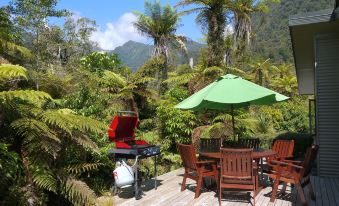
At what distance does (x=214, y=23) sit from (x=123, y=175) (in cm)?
999

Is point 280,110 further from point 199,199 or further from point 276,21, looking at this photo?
point 276,21

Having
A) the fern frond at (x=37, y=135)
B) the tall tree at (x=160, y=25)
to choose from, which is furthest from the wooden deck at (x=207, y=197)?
the tall tree at (x=160, y=25)

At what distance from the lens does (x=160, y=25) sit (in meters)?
22.0

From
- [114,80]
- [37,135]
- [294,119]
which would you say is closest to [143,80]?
[114,80]

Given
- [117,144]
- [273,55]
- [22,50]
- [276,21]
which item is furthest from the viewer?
[276,21]

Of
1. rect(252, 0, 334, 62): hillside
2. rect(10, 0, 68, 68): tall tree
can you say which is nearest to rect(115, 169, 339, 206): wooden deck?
rect(10, 0, 68, 68): tall tree

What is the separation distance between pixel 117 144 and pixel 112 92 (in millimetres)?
7226

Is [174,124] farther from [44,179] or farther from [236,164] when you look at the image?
[44,179]

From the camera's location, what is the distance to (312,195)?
5.96 meters

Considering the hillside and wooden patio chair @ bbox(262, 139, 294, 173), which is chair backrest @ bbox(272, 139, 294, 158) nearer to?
wooden patio chair @ bbox(262, 139, 294, 173)

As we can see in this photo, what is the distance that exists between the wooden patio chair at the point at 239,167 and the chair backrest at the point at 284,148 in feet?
5.26

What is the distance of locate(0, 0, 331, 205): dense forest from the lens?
18.0ft

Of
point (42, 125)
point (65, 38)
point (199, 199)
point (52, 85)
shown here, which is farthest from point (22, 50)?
point (65, 38)

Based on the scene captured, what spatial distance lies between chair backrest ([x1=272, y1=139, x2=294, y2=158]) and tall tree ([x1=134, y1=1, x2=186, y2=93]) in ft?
49.0
